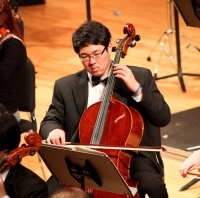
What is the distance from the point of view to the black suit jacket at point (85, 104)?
285 cm

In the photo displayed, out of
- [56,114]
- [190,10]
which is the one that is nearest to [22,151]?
[56,114]

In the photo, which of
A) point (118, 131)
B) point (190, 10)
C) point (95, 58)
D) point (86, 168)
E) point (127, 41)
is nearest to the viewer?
point (86, 168)

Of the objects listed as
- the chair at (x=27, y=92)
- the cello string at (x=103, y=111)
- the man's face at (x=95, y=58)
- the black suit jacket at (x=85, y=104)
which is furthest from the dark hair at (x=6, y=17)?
the cello string at (x=103, y=111)

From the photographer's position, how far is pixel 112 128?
108 inches

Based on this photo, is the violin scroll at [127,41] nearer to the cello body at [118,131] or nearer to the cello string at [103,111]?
the cello string at [103,111]

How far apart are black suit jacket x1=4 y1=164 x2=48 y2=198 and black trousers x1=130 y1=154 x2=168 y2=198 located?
24.5 inches

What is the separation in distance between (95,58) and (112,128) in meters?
0.37

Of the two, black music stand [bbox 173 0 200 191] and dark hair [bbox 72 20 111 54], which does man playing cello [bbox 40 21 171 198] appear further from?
black music stand [bbox 173 0 200 191]

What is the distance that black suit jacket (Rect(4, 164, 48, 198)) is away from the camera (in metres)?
2.31

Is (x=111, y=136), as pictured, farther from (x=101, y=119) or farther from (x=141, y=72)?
(x=141, y=72)

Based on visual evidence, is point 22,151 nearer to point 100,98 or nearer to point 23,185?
point 23,185

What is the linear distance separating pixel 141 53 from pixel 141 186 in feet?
10.1

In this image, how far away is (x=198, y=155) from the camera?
262 cm

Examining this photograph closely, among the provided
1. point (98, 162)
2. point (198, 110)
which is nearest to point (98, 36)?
point (98, 162)
